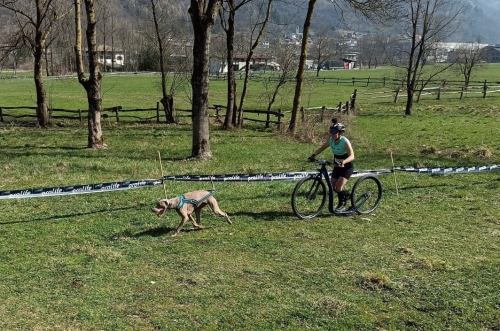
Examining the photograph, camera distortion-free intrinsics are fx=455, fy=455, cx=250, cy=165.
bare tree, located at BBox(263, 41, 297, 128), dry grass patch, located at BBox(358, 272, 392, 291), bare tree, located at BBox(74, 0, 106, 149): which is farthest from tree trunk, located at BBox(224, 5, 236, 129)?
dry grass patch, located at BBox(358, 272, 392, 291)

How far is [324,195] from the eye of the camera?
9.16 metres

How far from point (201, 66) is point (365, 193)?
7.33 meters

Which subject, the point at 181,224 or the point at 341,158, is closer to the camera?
the point at 181,224

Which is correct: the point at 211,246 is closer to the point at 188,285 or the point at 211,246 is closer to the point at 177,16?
the point at 188,285

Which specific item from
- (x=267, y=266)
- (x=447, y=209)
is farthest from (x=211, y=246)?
(x=447, y=209)

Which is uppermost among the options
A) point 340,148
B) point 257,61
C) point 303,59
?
point 257,61

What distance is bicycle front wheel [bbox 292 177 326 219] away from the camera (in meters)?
9.03

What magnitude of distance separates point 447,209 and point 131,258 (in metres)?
6.82

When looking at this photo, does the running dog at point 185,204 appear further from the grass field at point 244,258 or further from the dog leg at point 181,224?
the grass field at point 244,258

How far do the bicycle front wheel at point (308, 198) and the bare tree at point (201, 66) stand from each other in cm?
614

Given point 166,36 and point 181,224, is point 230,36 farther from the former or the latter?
point 181,224

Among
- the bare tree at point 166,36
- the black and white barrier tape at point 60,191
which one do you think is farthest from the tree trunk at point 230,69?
the black and white barrier tape at point 60,191

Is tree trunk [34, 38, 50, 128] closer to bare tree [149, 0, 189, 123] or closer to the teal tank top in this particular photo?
bare tree [149, 0, 189, 123]

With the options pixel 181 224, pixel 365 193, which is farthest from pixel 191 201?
pixel 365 193
